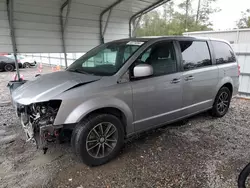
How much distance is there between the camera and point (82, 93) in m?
2.39

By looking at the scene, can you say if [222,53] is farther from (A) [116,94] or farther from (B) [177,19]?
(B) [177,19]

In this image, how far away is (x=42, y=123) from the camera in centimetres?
231

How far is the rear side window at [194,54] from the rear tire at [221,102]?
816 mm

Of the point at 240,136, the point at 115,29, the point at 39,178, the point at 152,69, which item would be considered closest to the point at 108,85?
the point at 152,69

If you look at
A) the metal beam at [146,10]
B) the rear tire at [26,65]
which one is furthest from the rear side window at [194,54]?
the rear tire at [26,65]

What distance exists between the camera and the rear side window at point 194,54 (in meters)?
3.35

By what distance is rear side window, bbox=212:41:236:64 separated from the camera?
3936mm

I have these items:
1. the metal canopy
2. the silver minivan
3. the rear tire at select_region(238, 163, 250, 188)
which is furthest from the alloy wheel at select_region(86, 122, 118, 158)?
the metal canopy

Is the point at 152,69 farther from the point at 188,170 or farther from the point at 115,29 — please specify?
the point at 115,29

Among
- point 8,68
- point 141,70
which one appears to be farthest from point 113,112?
point 8,68

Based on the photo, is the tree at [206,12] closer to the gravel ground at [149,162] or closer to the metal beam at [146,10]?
the metal beam at [146,10]

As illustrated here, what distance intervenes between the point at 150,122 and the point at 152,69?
85cm

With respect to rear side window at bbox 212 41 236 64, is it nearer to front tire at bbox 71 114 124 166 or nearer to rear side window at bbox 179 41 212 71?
rear side window at bbox 179 41 212 71

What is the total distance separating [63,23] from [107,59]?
3.06 m
